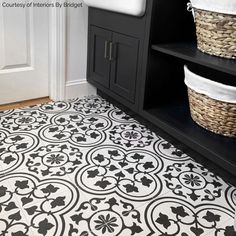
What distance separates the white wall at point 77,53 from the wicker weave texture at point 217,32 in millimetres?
845

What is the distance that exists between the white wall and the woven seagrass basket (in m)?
0.88

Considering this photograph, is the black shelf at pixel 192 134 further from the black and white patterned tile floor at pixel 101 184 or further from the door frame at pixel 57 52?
the door frame at pixel 57 52

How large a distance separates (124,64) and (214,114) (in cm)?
58

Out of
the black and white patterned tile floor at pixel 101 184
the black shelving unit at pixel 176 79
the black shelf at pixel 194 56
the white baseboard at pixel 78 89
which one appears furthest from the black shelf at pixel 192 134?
the white baseboard at pixel 78 89

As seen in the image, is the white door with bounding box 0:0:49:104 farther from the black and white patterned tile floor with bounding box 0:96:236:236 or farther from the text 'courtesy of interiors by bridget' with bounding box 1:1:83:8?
the black and white patterned tile floor with bounding box 0:96:236:236

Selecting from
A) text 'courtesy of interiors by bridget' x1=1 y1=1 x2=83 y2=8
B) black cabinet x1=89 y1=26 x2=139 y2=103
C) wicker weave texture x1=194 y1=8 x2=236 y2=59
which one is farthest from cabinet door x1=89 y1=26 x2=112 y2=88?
wicker weave texture x1=194 y1=8 x2=236 y2=59

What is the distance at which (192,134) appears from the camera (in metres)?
1.27

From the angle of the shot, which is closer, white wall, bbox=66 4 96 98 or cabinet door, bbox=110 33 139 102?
cabinet door, bbox=110 33 139 102

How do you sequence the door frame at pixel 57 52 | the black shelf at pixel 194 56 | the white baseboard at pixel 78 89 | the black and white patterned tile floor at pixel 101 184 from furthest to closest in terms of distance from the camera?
the white baseboard at pixel 78 89 → the door frame at pixel 57 52 → the black shelf at pixel 194 56 → the black and white patterned tile floor at pixel 101 184

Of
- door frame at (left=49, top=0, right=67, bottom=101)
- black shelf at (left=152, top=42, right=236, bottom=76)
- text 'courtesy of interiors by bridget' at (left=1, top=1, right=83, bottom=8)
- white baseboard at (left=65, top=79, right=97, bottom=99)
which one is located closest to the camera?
black shelf at (left=152, top=42, right=236, bottom=76)

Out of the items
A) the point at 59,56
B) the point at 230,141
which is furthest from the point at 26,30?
the point at 230,141

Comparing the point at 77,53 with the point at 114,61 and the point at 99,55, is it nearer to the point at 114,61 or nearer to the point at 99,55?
the point at 99,55

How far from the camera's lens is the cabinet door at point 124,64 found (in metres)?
1.51

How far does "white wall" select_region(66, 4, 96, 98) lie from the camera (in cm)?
182
